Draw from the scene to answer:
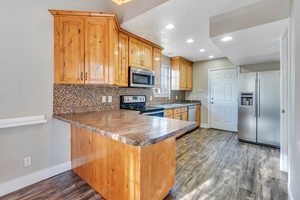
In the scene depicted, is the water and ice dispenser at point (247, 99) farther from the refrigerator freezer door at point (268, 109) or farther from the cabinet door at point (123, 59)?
the cabinet door at point (123, 59)

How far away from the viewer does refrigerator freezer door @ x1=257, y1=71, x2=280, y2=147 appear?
3309mm

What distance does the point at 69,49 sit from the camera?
207 cm

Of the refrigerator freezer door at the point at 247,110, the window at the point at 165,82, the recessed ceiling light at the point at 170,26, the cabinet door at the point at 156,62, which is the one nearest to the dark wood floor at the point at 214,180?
the refrigerator freezer door at the point at 247,110

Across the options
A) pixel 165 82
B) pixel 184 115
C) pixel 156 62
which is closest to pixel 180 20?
pixel 156 62

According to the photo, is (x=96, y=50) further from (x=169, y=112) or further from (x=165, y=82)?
(x=165, y=82)

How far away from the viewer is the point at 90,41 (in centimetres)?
212

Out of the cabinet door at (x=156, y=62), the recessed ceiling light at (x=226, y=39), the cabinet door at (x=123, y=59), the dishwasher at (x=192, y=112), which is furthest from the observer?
the dishwasher at (x=192, y=112)

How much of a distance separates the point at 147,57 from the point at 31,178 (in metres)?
3.01

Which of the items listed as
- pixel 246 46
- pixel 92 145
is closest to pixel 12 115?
pixel 92 145

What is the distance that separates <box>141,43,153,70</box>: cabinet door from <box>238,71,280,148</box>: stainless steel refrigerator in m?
2.54

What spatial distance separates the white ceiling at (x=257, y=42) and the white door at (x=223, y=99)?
1442 mm

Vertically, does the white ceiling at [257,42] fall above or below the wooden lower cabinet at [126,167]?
above

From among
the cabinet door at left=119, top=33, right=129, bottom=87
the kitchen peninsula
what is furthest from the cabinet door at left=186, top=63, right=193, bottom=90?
the kitchen peninsula

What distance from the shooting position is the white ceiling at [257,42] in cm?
205
